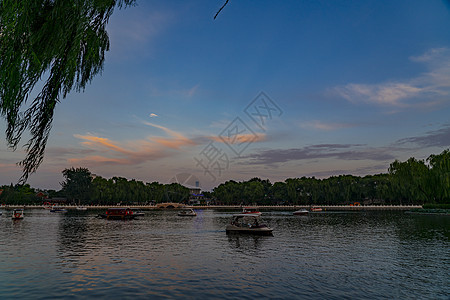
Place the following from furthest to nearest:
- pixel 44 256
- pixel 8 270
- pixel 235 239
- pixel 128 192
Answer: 1. pixel 128 192
2. pixel 235 239
3. pixel 44 256
4. pixel 8 270

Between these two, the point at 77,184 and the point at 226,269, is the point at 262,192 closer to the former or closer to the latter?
the point at 77,184

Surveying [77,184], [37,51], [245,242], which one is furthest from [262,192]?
[37,51]

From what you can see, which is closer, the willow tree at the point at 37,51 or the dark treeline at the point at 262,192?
the willow tree at the point at 37,51

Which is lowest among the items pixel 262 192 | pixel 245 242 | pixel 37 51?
pixel 245 242

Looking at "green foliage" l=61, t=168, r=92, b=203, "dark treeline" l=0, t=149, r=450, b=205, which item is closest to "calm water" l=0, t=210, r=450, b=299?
"dark treeline" l=0, t=149, r=450, b=205

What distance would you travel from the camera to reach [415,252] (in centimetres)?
3045

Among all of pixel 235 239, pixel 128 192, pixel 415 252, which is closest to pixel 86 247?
pixel 235 239

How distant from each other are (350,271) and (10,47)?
24.2 meters

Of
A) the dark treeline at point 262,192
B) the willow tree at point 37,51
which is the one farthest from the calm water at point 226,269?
the dark treeline at point 262,192

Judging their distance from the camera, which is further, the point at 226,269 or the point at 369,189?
the point at 369,189

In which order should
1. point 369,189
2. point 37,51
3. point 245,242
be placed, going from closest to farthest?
point 37,51 < point 245,242 < point 369,189

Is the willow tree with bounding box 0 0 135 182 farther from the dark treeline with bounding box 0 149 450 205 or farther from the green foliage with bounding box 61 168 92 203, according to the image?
the green foliage with bounding box 61 168 92 203

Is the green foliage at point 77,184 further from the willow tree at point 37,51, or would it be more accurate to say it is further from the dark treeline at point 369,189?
the willow tree at point 37,51

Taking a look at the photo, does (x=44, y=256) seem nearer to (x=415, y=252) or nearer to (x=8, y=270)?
(x=8, y=270)
